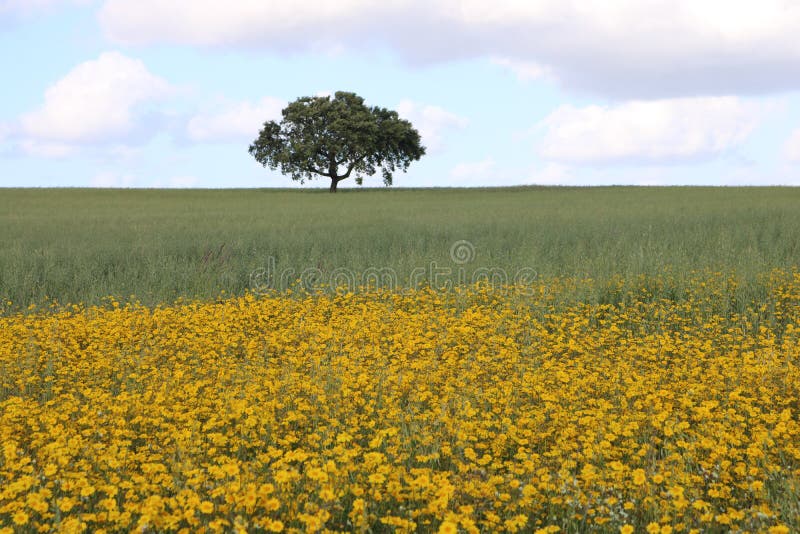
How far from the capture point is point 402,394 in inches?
240

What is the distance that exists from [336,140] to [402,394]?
1908 inches

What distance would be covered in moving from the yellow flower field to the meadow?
0.12 ft

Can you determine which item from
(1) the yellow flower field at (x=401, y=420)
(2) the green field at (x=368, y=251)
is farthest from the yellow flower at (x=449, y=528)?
(2) the green field at (x=368, y=251)

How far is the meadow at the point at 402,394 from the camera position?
3900 mm

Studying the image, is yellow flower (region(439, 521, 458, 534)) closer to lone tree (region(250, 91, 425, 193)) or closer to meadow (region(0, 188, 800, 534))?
meadow (region(0, 188, 800, 534))

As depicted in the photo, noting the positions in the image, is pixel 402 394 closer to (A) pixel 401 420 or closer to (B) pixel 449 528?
(A) pixel 401 420

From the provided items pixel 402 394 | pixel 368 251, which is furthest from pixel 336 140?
pixel 402 394

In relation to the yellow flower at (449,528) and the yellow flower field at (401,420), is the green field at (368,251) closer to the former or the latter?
the yellow flower field at (401,420)

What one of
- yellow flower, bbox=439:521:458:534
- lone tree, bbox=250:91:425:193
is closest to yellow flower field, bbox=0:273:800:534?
yellow flower, bbox=439:521:458:534

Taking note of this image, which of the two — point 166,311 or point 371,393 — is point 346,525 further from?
point 166,311

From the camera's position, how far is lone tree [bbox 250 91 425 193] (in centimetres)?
A: 5234

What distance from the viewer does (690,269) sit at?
12203 mm

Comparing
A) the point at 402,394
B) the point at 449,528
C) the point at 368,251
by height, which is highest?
the point at 368,251

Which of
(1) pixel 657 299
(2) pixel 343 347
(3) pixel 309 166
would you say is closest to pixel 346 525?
(2) pixel 343 347
